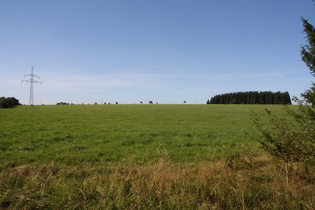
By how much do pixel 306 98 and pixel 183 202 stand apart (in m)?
5.66

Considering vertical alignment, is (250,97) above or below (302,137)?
above

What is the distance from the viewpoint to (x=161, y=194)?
160 inches

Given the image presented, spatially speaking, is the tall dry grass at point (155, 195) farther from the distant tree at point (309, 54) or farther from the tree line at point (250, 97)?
the tree line at point (250, 97)

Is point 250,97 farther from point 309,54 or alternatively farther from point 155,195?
point 155,195

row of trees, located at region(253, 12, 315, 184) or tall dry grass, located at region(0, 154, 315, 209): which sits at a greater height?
row of trees, located at region(253, 12, 315, 184)

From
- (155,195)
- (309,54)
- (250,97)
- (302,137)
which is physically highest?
(250,97)

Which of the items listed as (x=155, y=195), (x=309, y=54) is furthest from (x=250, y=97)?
(x=155, y=195)

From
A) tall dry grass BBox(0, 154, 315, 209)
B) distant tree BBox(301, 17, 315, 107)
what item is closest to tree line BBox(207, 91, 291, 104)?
distant tree BBox(301, 17, 315, 107)

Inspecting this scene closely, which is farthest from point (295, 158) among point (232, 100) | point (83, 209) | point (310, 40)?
point (232, 100)

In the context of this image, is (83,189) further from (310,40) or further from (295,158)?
(310,40)

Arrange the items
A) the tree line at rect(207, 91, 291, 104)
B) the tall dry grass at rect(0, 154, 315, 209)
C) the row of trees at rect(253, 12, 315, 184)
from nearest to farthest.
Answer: the tall dry grass at rect(0, 154, 315, 209) → the row of trees at rect(253, 12, 315, 184) → the tree line at rect(207, 91, 291, 104)

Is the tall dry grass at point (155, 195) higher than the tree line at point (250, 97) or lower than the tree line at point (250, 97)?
lower

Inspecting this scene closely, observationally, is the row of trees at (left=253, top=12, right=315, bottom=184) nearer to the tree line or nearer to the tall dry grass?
the tall dry grass

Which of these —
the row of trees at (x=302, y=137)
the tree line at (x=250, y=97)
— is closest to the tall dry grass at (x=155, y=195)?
the row of trees at (x=302, y=137)
